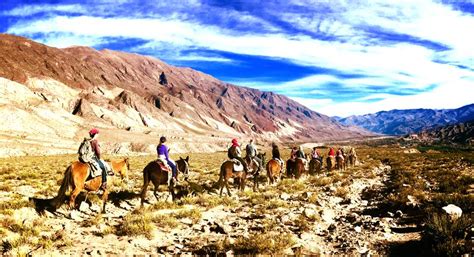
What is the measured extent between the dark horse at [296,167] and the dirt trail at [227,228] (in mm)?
8173

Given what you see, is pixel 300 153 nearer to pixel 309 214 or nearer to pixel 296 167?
pixel 296 167

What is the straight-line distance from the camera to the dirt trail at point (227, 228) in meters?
8.84

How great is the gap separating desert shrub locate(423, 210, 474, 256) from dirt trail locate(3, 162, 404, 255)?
1185 mm

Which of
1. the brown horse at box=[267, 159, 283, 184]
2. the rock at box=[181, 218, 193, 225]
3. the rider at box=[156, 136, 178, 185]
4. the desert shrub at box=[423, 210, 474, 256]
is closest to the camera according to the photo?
the desert shrub at box=[423, 210, 474, 256]

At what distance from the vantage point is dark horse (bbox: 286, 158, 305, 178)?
23.2m

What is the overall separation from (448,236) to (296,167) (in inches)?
599

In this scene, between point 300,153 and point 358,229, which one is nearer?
point 358,229

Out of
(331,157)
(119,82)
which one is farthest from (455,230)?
(119,82)

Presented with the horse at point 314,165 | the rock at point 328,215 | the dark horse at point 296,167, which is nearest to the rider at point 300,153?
the dark horse at point 296,167

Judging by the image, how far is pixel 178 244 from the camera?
9.22m

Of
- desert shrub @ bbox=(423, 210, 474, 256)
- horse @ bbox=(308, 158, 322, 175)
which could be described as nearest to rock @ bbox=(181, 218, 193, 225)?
desert shrub @ bbox=(423, 210, 474, 256)

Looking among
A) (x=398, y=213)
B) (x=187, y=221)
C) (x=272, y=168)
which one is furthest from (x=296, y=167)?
(x=187, y=221)

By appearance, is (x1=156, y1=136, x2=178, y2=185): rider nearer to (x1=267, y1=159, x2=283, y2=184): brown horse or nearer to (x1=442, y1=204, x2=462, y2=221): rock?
(x1=267, y1=159, x2=283, y2=184): brown horse

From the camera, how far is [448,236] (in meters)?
8.10
